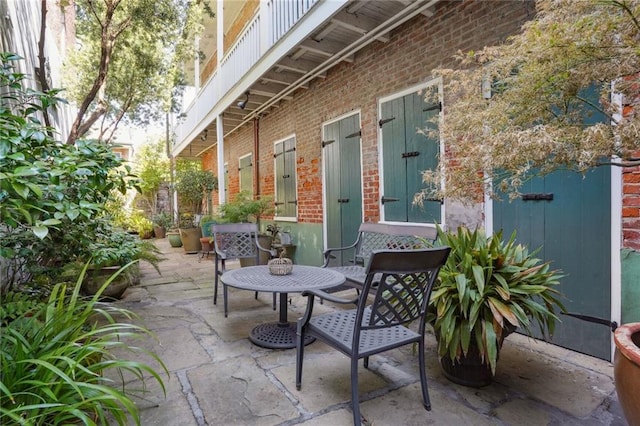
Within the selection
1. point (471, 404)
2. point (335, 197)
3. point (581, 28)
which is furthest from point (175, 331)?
point (581, 28)

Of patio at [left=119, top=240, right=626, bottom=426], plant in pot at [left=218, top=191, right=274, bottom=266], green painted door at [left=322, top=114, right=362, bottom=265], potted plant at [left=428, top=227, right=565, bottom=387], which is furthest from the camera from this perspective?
plant in pot at [left=218, top=191, right=274, bottom=266]

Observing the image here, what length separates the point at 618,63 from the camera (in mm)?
1264

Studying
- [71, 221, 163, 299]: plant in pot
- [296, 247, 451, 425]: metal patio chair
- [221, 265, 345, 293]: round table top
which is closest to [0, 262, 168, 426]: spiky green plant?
[71, 221, 163, 299]: plant in pot

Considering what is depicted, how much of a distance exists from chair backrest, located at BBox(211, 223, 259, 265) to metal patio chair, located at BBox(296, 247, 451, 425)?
2.14 m

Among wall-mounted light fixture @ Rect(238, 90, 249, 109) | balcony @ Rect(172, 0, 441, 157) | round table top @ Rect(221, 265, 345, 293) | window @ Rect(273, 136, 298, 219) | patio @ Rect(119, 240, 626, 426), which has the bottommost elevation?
patio @ Rect(119, 240, 626, 426)

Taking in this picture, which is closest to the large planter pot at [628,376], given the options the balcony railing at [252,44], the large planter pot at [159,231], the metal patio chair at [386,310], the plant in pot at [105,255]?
the metal patio chair at [386,310]

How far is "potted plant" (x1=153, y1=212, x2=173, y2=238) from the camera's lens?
10.1 m

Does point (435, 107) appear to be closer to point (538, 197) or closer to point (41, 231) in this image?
point (538, 197)

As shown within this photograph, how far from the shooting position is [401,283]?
1655 millimetres

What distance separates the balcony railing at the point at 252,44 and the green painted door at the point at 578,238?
2819mm

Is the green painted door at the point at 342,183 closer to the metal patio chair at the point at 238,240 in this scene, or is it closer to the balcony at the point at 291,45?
the balcony at the point at 291,45

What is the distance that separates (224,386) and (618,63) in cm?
240

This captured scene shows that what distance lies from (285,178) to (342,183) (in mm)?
1812

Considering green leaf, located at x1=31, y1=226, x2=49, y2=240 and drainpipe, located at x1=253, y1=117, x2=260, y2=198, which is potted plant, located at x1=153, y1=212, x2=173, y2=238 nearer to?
drainpipe, located at x1=253, y1=117, x2=260, y2=198
